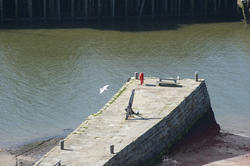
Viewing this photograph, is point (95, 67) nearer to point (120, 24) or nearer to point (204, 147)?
point (204, 147)

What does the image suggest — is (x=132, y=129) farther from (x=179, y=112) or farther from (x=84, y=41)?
(x=84, y=41)

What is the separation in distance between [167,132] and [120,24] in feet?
116

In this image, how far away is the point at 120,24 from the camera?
61906 millimetres

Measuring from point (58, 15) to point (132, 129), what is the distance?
1457 inches

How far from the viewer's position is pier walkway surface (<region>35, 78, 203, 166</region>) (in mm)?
23328

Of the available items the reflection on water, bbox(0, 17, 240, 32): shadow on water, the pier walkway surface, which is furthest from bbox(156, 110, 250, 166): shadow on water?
bbox(0, 17, 240, 32): shadow on water

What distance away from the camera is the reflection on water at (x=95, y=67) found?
3359 centimetres

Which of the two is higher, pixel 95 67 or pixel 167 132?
pixel 95 67

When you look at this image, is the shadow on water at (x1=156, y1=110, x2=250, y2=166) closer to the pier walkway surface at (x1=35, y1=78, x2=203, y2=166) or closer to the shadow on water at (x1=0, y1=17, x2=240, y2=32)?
the pier walkway surface at (x1=35, y1=78, x2=203, y2=166)

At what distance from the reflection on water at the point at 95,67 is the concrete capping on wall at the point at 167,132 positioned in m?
1.96

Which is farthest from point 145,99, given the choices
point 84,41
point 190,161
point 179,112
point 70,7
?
point 70,7

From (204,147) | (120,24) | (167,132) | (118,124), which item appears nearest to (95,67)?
(204,147)

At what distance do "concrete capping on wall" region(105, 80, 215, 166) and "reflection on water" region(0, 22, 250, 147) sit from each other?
1.96m

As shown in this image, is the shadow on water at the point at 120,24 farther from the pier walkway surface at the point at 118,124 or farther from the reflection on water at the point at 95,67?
the pier walkway surface at the point at 118,124
